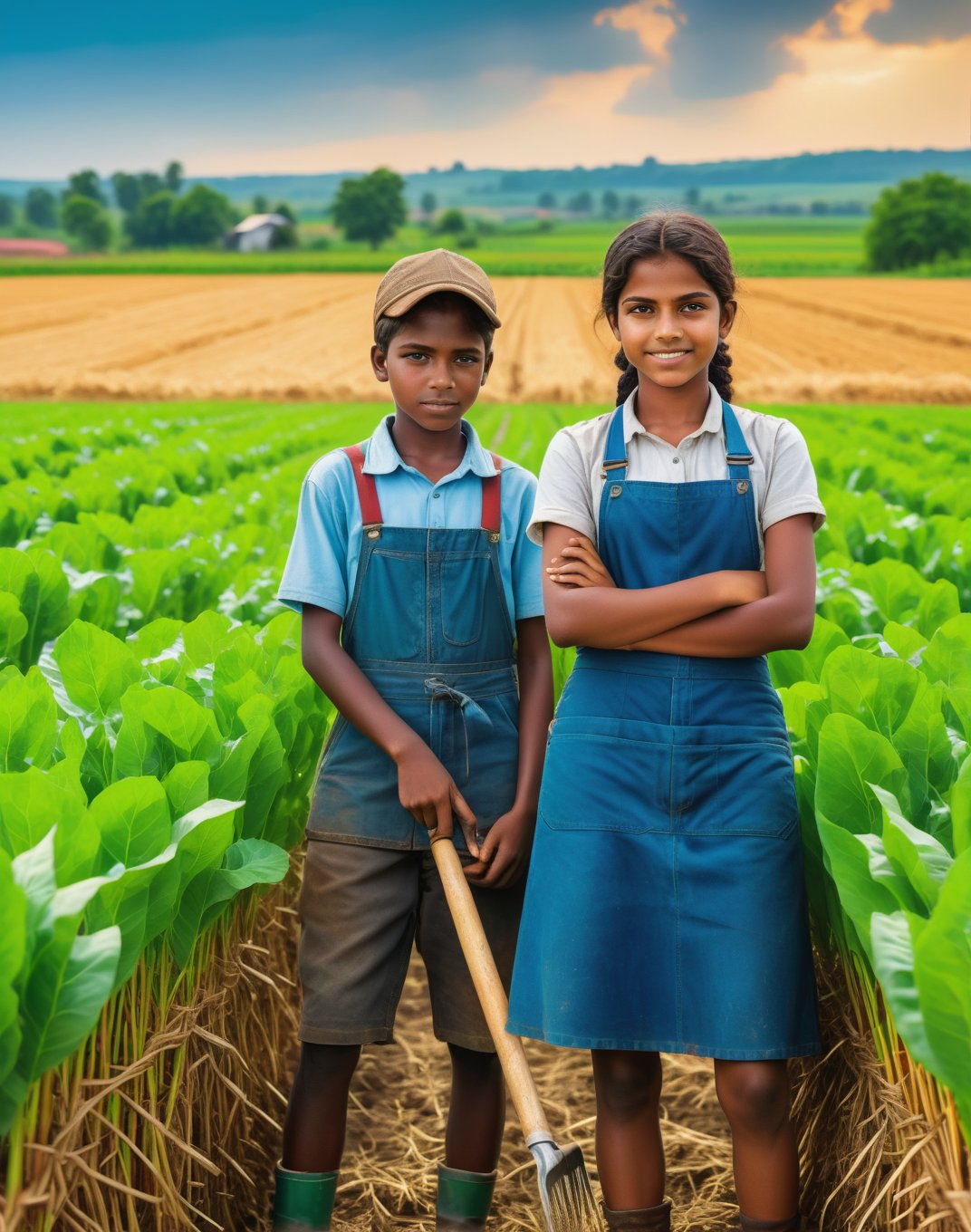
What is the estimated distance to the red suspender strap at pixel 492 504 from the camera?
2482mm

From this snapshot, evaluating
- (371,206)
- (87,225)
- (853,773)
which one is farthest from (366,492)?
(87,225)

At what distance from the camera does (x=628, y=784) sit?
83.4 inches

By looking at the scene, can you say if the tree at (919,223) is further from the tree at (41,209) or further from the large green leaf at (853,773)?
the large green leaf at (853,773)

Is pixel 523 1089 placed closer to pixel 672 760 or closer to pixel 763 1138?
pixel 763 1138

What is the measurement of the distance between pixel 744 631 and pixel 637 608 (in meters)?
0.17

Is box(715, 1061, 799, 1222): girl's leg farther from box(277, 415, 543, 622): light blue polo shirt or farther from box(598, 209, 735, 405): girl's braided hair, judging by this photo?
box(598, 209, 735, 405): girl's braided hair

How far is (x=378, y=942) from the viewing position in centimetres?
240

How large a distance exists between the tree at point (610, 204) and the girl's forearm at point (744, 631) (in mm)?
107103

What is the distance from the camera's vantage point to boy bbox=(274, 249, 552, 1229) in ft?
7.86

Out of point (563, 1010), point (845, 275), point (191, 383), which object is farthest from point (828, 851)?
point (845, 275)

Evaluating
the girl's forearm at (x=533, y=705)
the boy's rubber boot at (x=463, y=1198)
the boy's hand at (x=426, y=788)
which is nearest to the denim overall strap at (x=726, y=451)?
the girl's forearm at (x=533, y=705)

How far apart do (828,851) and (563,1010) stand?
19.6 inches

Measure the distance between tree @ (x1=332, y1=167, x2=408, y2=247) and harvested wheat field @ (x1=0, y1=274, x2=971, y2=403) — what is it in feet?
92.7

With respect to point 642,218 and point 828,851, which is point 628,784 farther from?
point 642,218
